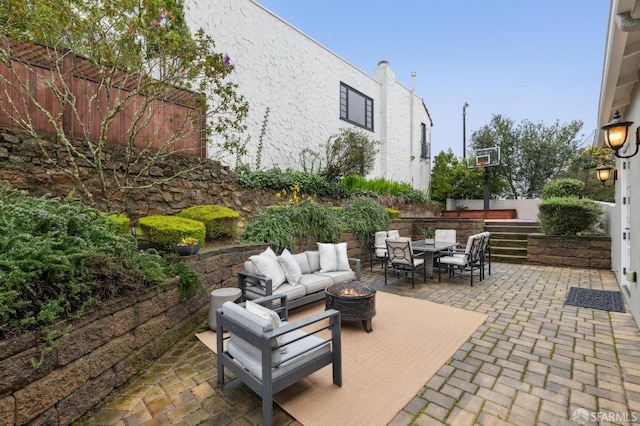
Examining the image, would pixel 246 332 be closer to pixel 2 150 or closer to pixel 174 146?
pixel 2 150

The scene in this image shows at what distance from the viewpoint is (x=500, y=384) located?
96.3 inches

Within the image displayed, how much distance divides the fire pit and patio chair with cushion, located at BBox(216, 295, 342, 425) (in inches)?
40.9

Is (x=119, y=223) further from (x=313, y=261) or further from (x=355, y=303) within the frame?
(x=355, y=303)

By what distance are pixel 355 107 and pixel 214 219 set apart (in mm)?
9200

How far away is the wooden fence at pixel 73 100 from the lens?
12.1 ft

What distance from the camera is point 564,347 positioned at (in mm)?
3088

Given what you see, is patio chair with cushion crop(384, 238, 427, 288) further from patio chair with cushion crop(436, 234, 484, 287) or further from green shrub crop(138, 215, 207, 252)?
green shrub crop(138, 215, 207, 252)

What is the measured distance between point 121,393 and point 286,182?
5470 millimetres

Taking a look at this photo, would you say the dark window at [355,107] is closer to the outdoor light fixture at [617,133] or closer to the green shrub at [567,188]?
the green shrub at [567,188]

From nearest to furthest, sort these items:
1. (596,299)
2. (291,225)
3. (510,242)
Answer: (596,299), (291,225), (510,242)

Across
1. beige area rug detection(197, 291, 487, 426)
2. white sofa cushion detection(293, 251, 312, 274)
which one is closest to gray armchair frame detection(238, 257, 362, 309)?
beige area rug detection(197, 291, 487, 426)

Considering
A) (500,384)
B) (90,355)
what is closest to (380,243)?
(500,384)

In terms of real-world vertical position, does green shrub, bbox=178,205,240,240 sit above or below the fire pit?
above

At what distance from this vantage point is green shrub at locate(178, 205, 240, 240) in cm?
468
